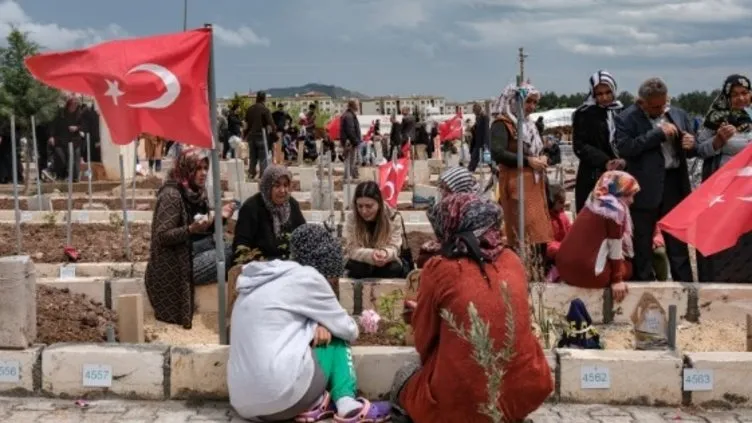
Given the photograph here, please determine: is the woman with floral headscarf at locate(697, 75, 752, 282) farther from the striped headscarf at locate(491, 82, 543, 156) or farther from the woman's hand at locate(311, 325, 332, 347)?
the woman's hand at locate(311, 325, 332, 347)

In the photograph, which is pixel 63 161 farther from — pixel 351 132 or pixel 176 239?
pixel 176 239

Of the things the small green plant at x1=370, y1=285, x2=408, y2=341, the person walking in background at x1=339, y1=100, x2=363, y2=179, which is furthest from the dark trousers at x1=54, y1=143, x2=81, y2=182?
the small green plant at x1=370, y1=285, x2=408, y2=341

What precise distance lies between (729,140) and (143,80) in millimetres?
4287

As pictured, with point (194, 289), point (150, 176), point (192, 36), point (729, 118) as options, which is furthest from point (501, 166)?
point (150, 176)

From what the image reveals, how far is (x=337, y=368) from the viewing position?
15.8 feet

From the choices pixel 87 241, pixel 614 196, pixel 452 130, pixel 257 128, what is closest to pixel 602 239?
pixel 614 196

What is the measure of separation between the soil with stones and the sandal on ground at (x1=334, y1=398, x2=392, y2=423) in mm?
3272

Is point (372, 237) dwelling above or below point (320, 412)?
above

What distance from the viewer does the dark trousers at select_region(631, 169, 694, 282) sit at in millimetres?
6906

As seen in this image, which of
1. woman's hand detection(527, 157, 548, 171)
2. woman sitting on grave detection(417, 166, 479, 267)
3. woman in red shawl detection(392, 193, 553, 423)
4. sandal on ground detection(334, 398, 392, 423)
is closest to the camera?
woman in red shawl detection(392, 193, 553, 423)

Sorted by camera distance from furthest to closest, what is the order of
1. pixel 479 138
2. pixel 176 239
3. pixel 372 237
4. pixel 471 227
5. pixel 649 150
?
pixel 479 138, pixel 649 150, pixel 372 237, pixel 176 239, pixel 471 227

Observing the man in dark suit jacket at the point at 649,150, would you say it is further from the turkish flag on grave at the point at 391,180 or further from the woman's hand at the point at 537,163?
the turkish flag on grave at the point at 391,180

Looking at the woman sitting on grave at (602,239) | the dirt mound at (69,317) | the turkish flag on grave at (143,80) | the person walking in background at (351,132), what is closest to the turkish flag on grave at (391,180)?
the woman sitting on grave at (602,239)

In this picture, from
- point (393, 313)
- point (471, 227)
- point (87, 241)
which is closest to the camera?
point (471, 227)
